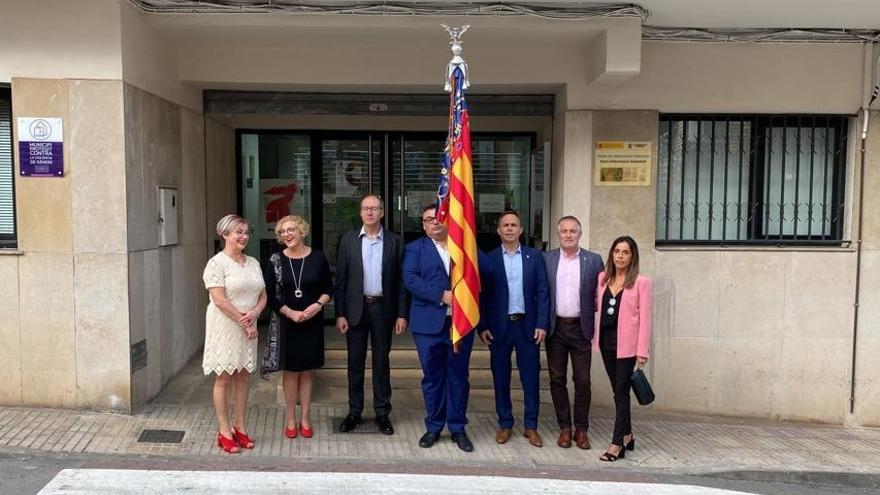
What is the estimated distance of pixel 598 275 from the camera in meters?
5.03

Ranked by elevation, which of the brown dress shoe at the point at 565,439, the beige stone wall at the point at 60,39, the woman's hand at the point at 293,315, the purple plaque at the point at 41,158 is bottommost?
the brown dress shoe at the point at 565,439

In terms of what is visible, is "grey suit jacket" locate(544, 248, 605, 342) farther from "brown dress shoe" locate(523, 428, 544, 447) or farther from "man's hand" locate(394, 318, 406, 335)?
"man's hand" locate(394, 318, 406, 335)

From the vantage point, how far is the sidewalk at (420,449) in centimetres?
488

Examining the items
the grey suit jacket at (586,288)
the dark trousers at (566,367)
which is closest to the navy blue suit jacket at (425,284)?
the grey suit jacket at (586,288)

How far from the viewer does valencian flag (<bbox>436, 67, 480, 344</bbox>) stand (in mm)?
4789

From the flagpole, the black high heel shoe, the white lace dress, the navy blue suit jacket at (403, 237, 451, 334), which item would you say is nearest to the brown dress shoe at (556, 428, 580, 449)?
the black high heel shoe

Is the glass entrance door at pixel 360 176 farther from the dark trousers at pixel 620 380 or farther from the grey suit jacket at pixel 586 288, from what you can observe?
the dark trousers at pixel 620 380

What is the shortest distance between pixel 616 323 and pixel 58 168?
4.45 meters

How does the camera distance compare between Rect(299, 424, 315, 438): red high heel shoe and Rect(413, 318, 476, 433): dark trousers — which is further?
Rect(299, 424, 315, 438): red high heel shoe

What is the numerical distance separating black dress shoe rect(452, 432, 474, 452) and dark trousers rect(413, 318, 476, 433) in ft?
0.11

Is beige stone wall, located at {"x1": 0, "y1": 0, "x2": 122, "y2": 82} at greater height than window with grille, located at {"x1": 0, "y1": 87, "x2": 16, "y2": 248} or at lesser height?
greater

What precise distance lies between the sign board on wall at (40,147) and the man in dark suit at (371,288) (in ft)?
7.78

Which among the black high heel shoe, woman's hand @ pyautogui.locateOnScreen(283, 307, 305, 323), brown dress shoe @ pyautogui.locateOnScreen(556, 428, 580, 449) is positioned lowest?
the black high heel shoe

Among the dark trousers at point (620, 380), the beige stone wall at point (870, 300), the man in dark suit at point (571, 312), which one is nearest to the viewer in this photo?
the dark trousers at point (620, 380)
